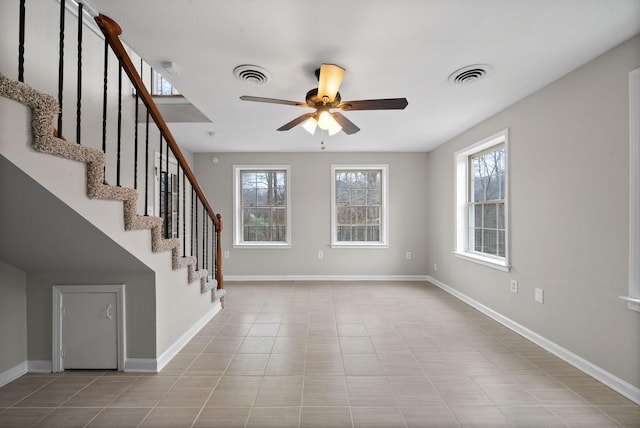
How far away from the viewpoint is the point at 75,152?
143 centimetres

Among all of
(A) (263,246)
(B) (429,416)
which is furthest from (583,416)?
(A) (263,246)

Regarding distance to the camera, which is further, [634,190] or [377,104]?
[377,104]

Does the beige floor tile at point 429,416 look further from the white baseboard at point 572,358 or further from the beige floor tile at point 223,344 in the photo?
the beige floor tile at point 223,344

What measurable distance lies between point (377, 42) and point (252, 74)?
104 cm

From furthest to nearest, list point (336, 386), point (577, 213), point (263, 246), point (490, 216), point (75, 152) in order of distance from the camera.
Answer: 1. point (263, 246)
2. point (490, 216)
3. point (577, 213)
4. point (336, 386)
5. point (75, 152)

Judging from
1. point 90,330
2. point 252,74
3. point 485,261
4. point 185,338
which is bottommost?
point 185,338

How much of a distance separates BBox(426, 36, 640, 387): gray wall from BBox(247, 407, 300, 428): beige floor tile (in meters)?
2.28

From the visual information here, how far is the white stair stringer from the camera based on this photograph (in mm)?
1188

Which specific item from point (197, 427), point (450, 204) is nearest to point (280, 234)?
point (450, 204)

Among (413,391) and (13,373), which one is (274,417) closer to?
(413,391)

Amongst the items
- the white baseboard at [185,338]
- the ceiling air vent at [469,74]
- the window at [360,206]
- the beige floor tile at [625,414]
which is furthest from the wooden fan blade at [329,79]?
the window at [360,206]

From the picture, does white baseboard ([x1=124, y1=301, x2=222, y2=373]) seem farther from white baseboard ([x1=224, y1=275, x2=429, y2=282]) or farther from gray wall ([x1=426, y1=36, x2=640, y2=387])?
gray wall ([x1=426, y1=36, x2=640, y2=387])

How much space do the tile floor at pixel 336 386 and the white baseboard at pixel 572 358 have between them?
0.23 ft

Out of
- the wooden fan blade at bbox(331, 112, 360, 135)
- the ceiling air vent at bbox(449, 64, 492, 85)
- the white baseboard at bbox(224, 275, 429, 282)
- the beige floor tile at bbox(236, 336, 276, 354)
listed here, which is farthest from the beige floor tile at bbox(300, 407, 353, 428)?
the white baseboard at bbox(224, 275, 429, 282)
